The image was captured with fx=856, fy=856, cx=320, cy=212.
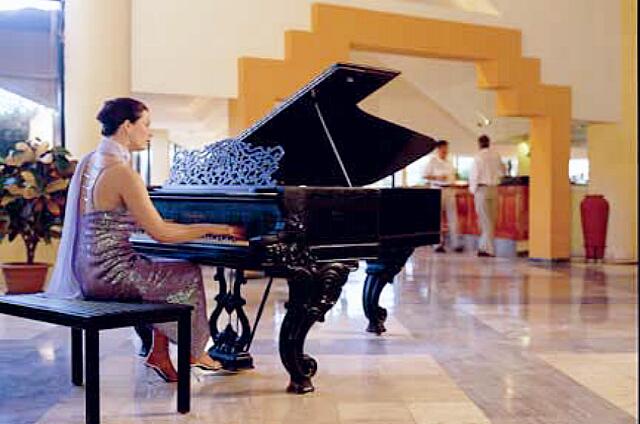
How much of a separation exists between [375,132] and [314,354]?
1243 millimetres

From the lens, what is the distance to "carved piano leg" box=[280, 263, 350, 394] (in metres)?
3.64

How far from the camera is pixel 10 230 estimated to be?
22.1ft

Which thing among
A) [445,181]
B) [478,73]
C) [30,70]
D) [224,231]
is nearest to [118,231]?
[224,231]

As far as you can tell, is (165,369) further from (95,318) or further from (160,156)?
(160,156)

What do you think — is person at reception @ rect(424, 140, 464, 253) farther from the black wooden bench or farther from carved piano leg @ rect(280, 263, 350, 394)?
the black wooden bench

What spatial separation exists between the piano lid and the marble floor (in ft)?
3.21

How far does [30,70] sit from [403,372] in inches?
198

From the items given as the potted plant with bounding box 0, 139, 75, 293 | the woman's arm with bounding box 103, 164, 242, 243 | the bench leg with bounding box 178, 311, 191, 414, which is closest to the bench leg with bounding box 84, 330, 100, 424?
the bench leg with bounding box 178, 311, 191, 414

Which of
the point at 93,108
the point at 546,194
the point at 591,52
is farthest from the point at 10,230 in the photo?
the point at 591,52

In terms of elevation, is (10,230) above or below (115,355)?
above

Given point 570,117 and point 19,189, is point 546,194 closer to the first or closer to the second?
point 570,117

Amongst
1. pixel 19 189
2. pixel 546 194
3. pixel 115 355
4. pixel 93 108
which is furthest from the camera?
pixel 546 194

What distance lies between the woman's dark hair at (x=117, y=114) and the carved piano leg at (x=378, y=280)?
2.01 m

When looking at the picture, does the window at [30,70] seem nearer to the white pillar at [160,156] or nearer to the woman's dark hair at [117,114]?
the woman's dark hair at [117,114]
